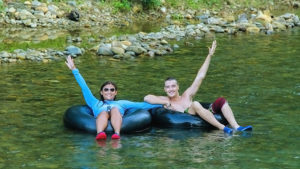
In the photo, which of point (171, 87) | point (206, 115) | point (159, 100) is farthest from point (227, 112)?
point (159, 100)

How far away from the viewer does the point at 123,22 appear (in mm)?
28688

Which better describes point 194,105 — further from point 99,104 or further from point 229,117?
point 99,104

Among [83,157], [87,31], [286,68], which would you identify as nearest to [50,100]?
[83,157]

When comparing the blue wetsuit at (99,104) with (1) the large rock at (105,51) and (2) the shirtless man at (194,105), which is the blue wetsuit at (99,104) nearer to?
(2) the shirtless man at (194,105)

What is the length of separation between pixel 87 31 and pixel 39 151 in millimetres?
16604

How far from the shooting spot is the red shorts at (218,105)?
10.6 meters

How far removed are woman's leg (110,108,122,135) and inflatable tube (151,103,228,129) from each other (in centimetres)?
78

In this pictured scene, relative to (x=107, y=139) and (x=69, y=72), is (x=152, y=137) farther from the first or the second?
(x=69, y=72)

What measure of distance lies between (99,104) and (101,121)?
0.66m

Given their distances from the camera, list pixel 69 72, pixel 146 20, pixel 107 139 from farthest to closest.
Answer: pixel 146 20 < pixel 69 72 < pixel 107 139

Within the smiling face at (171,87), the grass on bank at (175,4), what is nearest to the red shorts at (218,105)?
the smiling face at (171,87)

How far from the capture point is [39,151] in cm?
922

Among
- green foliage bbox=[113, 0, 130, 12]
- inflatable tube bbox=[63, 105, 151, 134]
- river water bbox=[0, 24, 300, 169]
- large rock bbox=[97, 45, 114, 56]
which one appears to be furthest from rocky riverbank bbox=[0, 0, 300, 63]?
inflatable tube bbox=[63, 105, 151, 134]

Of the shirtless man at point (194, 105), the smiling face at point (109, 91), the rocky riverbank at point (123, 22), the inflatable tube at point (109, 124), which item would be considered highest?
the rocky riverbank at point (123, 22)
